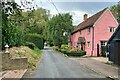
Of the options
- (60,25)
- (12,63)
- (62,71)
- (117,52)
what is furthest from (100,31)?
(12,63)

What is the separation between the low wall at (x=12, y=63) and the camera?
67.4 feet

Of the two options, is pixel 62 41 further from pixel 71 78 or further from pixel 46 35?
pixel 71 78

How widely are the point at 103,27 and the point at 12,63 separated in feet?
96.9

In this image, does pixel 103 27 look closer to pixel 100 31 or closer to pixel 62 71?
pixel 100 31

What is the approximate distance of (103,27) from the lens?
4797 centimetres

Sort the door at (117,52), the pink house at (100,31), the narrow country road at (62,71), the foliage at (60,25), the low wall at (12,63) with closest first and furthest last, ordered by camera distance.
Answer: the narrow country road at (62,71)
the low wall at (12,63)
the door at (117,52)
the pink house at (100,31)
the foliage at (60,25)

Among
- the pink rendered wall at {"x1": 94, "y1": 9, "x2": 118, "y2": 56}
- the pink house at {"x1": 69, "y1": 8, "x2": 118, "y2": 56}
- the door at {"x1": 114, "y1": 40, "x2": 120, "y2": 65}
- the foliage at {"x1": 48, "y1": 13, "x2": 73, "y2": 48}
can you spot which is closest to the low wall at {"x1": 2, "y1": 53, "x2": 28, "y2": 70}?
the door at {"x1": 114, "y1": 40, "x2": 120, "y2": 65}

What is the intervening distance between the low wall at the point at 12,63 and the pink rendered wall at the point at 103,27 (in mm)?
27358

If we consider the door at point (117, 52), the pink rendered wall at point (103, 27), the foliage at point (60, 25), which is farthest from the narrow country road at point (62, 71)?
the foliage at point (60, 25)

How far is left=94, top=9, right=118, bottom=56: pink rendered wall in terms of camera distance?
47656 millimetres

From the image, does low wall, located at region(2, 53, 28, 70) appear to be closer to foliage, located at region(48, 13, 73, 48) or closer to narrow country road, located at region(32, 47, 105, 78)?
narrow country road, located at region(32, 47, 105, 78)

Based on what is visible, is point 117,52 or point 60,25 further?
point 60,25

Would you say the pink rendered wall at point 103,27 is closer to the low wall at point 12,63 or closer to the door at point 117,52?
the door at point 117,52

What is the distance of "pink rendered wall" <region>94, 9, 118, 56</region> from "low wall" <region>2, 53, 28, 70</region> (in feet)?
89.8
